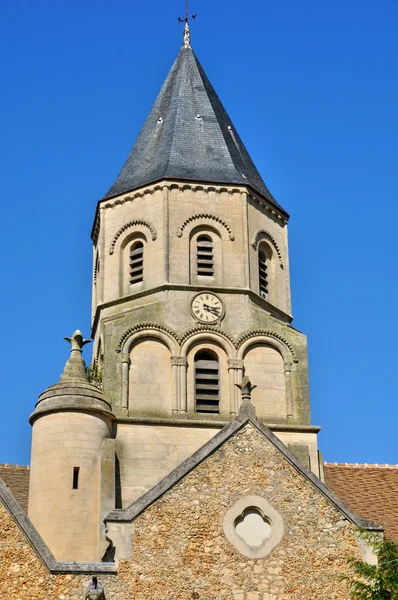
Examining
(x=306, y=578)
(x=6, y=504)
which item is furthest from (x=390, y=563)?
(x=6, y=504)

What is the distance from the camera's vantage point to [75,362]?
27.7 metres

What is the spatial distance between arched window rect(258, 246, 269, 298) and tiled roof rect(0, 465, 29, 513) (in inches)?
294

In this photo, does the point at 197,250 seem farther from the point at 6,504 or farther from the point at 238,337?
the point at 6,504

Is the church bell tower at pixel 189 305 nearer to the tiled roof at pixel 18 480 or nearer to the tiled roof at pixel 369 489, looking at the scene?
the tiled roof at pixel 369 489

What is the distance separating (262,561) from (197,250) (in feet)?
36.2

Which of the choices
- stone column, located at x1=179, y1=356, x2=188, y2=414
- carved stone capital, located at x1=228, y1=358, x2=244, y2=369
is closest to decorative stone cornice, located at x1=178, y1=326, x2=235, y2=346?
carved stone capital, located at x1=228, y1=358, x2=244, y2=369

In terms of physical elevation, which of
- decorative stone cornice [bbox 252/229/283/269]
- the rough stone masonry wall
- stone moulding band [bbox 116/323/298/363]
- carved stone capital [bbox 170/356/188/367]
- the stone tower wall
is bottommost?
the rough stone masonry wall

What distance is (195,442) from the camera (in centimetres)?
2791

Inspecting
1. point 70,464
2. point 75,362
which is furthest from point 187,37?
point 70,464

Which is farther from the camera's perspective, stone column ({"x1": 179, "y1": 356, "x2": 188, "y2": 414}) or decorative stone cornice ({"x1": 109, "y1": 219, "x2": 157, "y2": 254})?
decorative stone cornice ({"x1": 109, "y1": 219, "x2": 157, "y2": 254})

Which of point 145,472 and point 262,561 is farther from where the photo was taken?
point 145,472

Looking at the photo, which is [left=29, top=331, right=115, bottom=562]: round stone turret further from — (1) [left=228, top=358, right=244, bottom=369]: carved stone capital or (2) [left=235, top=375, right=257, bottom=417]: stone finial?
(2) [left=235, top=375, right=257, bottom=417]: stone finial

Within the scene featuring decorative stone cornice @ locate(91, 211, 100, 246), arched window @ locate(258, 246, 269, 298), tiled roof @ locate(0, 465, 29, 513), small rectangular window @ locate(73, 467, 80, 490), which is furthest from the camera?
decorative stone cornice @ locate(91, 211, 100, 246)

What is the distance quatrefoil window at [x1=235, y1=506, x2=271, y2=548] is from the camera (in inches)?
859
